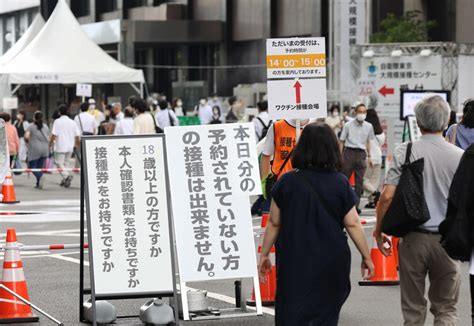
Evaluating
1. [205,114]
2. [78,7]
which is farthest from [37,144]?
[78,7]

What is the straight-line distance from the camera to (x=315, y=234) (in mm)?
7414

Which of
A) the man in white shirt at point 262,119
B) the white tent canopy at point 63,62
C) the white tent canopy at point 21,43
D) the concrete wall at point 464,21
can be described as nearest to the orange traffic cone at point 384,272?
the man in white shirt at point 262,119

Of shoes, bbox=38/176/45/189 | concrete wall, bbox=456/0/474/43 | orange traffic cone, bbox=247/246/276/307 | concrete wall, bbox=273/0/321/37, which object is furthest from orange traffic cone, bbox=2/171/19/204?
concrete wall, bbox=273/0/321/37

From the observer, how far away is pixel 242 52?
187 ft

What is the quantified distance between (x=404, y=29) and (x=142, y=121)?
2186 centimetres

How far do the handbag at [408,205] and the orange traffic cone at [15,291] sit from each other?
389 centimetres

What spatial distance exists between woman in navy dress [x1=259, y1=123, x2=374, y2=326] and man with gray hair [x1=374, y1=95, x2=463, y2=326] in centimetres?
47

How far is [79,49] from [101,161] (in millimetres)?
30573

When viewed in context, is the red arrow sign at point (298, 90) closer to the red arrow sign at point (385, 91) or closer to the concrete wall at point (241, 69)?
the red arrow sign at point (385, 91)

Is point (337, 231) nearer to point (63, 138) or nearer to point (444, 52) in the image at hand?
point (63, 138)

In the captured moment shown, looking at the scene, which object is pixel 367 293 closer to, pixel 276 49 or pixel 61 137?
pixel 276 49

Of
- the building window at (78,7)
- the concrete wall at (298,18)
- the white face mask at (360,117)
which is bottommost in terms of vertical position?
the white face mask at (360,117)

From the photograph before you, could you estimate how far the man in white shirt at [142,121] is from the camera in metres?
24.0

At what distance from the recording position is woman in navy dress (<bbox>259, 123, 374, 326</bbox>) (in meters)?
7.39
